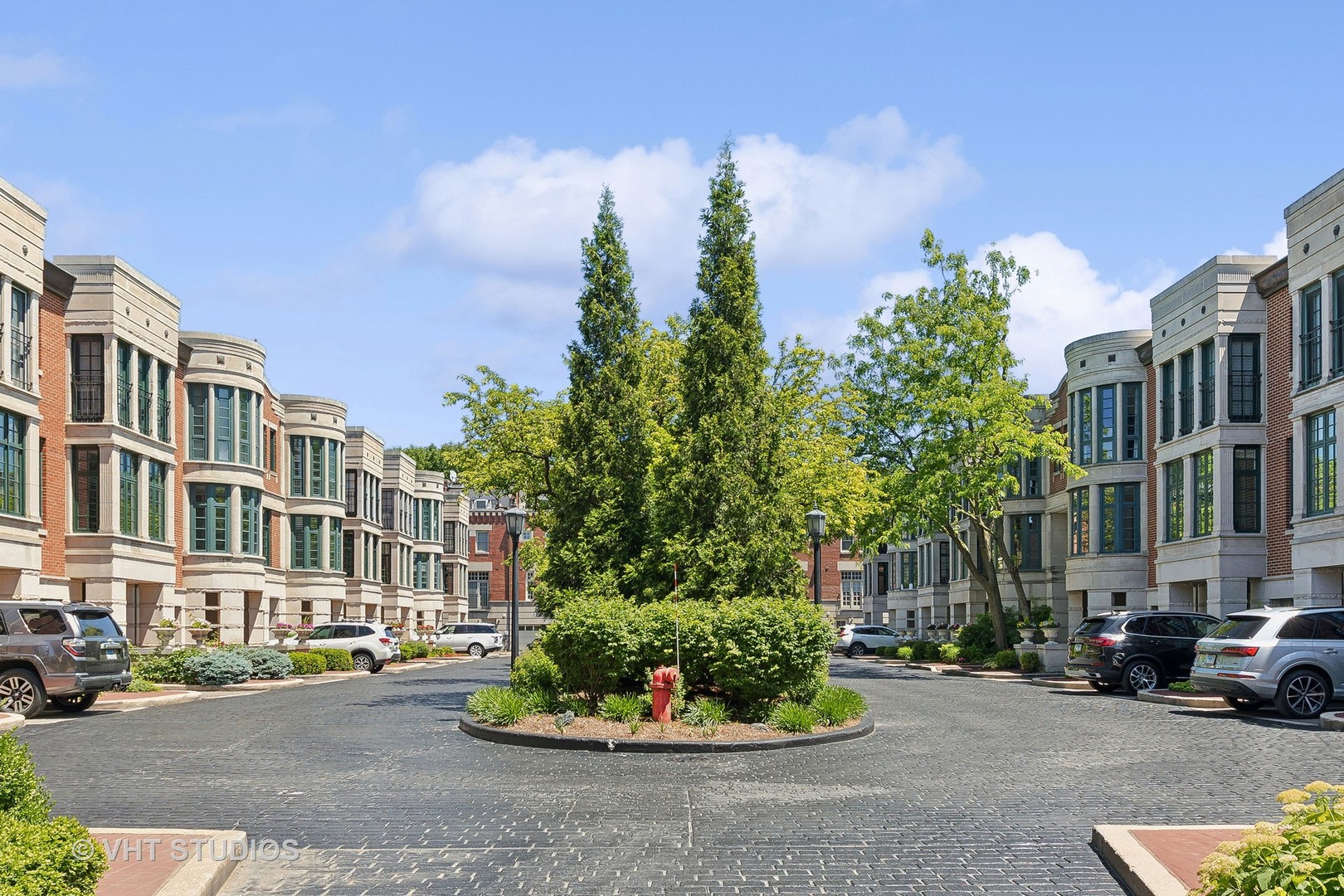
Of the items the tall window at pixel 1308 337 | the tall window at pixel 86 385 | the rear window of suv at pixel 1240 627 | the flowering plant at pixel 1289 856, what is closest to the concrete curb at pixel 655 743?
the rear window of suv at pixel 1240 627

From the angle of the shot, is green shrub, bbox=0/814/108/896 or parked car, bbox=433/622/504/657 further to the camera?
parked car, bbox=433/622/504/657

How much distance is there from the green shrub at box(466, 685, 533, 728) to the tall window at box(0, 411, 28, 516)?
15.8m

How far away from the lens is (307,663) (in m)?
37.2

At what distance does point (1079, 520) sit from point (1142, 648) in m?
18.1

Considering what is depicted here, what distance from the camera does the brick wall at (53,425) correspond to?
109ft

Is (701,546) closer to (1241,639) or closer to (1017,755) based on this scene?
(1017,755)

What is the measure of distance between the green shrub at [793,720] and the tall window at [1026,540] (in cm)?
3666

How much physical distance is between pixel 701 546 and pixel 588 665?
109 inches

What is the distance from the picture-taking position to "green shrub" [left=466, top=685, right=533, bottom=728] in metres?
18.4

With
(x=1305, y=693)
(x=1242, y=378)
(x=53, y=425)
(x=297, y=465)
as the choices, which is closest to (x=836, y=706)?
(x=1305, y=693)

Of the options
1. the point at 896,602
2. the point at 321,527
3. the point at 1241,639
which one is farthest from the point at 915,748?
the point at 896,602

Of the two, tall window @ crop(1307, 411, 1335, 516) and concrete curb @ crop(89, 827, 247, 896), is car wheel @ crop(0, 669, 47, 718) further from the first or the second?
tall window @ crop(1307, 411, 1335, 516)

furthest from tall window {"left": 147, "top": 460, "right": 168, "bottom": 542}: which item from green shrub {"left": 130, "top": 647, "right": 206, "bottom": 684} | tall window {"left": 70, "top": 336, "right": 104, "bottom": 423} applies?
green shrub {"left": 130, "top": 647, "right": 206, "bottom": 684}

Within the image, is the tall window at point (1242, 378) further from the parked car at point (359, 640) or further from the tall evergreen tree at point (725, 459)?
the parked car at point (359, 640)
